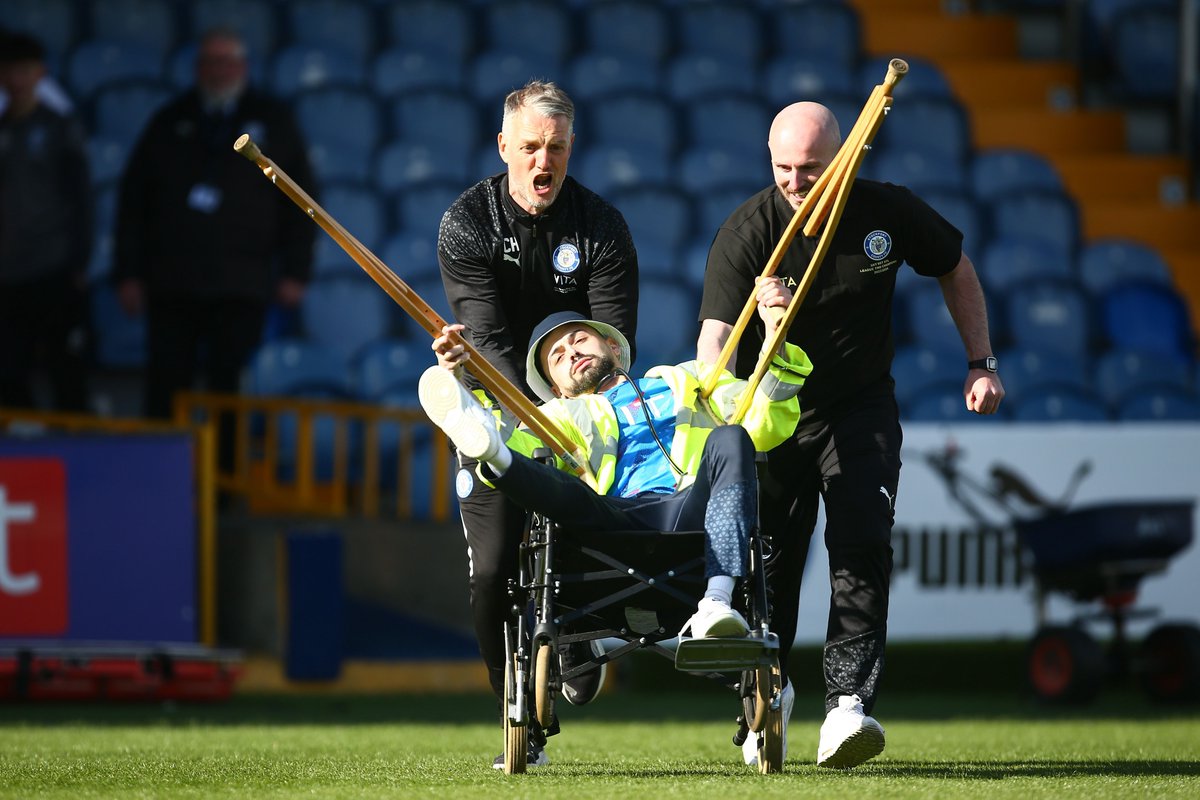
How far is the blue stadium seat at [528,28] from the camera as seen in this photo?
13.0 metres

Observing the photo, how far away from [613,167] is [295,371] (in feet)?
9.49

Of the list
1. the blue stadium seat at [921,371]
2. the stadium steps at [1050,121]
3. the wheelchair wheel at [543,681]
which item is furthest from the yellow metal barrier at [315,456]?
the stadium steps at [1050,121]

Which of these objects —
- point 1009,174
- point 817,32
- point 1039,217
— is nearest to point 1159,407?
point 1039,217

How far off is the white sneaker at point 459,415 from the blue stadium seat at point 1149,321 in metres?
8.49

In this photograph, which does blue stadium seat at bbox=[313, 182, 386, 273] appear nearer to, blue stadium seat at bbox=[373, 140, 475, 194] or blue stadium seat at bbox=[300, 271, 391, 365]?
blue stadium seat at bbox=[300, 271, 391, 365]

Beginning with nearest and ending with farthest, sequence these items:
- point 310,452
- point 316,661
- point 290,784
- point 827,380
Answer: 1. point 290,784
2. point 827,380
3. point 316,661
4. point 310,452

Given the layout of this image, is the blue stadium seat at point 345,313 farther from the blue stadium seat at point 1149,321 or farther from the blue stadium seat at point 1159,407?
the blue stadium seat at point 1149,321

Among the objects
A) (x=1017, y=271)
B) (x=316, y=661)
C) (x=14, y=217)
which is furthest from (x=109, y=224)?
(x=1017, y=271)

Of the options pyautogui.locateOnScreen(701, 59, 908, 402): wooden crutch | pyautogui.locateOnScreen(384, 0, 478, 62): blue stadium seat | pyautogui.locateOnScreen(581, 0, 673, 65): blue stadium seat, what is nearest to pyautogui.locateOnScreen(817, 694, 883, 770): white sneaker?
pyautogui.locateOnScreen(701, 59, 908, 402): wooden crutch

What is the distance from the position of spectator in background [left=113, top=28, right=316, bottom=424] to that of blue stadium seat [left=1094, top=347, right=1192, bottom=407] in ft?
17.0

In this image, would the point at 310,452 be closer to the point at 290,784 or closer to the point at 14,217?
the point at 14,217

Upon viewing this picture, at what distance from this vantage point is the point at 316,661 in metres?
8.96

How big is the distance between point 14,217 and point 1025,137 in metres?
7.98

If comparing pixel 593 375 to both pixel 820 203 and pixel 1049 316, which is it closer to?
pixel 820 203
